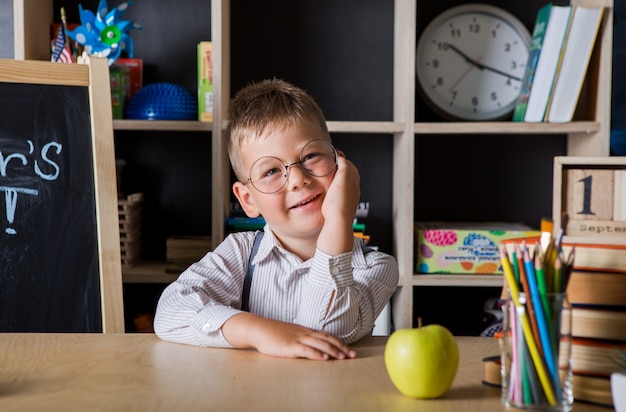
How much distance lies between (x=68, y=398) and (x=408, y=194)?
1.49 meters

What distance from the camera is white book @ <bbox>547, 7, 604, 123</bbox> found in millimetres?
2141

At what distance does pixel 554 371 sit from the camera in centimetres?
78

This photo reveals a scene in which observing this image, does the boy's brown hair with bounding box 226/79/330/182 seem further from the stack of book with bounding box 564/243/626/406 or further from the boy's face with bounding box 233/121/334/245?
the stack of book with bounding box 564/243/626/406

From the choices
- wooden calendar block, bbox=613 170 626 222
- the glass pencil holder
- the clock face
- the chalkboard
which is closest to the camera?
the glass pencil holder

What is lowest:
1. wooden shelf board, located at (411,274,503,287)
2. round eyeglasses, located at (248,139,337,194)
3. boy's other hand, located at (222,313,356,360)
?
wooden shelf board, located at (411,274,503,287)

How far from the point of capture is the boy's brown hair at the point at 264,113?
1445 mm

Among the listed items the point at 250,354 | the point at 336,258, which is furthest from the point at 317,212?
the point at 250,354

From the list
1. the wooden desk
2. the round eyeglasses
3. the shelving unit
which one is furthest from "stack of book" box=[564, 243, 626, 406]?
the shelving unit

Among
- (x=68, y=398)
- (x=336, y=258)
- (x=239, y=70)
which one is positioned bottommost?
(x=68, y=398)

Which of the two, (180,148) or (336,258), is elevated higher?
(180,148)

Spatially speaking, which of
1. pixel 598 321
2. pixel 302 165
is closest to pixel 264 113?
pixel 302 165

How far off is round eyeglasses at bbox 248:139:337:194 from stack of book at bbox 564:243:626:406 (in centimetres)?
58

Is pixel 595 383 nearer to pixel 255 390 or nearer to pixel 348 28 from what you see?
pixel 255 390

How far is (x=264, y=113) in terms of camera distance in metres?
1.45
